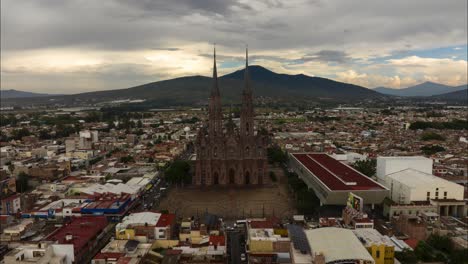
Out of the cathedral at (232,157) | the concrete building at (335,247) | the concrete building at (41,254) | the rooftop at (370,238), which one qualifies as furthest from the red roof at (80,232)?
the rooftop at (370,238)

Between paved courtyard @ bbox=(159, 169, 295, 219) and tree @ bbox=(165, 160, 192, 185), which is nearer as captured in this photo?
paved courtyard @ bbox=(159, 169, 295, 219)

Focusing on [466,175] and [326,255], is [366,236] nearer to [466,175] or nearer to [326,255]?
[326,255]

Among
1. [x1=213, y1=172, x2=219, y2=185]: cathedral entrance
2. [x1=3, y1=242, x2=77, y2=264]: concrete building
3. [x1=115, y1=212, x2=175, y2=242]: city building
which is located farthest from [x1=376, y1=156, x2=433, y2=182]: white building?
[x1=3, y1=242, x2=77, y2=264]: concrete building

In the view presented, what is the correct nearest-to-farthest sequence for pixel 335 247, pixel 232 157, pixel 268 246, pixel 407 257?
pixel 335 247
pixel 407 257
pixel 268 246
pixel 232 157

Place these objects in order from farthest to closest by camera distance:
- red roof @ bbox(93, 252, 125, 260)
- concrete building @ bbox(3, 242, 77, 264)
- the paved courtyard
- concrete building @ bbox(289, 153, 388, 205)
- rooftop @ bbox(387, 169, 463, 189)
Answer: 1. rooftop @ bbox(387, 169, 463, 189)
2. concrete building @ bbox(289, 153, 388, 205)
3. the paved courtyard
4. concrete building @ bbox(3, 242, 77, 264)
5. red roof @ bbox(93, 252, 125, 260)

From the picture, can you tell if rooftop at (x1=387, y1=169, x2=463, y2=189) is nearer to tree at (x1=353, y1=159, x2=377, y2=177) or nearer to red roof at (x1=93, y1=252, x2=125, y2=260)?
tree at (x1=353, y1=159, x2=377, y2=177)

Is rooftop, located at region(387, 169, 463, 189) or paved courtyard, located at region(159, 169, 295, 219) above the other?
rooftop, located at region(387, 169, 463, 189)

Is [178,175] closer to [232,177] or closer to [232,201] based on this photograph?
[232,177]

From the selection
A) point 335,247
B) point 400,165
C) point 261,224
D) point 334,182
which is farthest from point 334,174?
point 335,247
